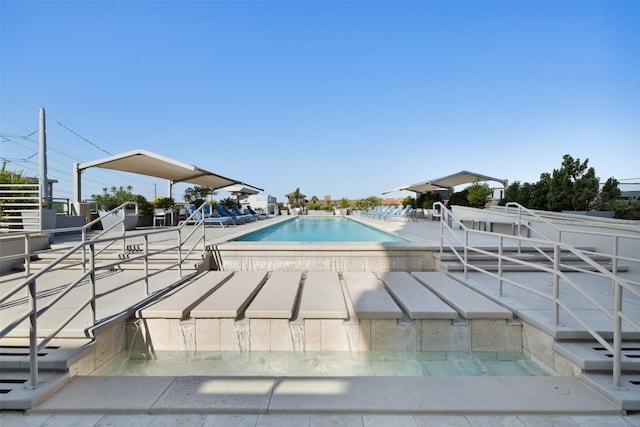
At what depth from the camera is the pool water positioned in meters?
2.49

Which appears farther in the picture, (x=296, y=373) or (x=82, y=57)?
(x=82, y=57)

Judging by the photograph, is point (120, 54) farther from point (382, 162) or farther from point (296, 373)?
point (382, 162)

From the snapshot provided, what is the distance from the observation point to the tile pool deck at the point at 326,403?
1649 millimetres

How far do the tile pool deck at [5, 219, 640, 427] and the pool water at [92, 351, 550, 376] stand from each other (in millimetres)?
493

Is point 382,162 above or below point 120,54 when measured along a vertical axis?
below

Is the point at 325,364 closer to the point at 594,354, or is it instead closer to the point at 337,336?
the point at 337,336

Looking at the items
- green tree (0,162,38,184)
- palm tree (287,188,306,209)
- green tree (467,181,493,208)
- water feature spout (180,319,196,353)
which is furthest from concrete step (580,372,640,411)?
palm tree (287,188,306,209)

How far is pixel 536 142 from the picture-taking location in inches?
675

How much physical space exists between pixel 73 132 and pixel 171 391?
37574 millimetres

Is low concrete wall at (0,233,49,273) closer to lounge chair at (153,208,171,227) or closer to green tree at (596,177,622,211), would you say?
lounge chair at (153,208,171,227)

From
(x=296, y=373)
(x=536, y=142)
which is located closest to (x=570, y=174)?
(x=536, y=142)

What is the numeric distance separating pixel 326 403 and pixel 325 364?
0.88m

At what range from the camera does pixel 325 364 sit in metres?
2.61

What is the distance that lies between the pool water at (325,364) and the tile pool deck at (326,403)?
0.49m
